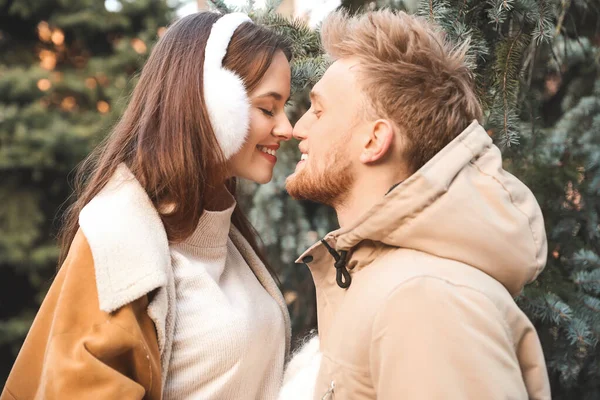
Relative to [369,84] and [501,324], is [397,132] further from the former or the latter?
[501,324]

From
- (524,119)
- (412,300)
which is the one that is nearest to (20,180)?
(524,119)

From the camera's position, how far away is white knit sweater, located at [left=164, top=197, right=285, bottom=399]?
6.19ft

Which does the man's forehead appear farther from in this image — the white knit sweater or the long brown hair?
the white knit sweater

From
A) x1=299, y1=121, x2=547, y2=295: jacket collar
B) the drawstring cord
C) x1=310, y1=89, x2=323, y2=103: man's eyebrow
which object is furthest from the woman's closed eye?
x1=299, y1=121, x2=547, y2=295: jacket collar

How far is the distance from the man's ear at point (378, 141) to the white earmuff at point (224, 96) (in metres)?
0.48

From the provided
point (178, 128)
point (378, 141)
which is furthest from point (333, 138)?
point (178, 128)

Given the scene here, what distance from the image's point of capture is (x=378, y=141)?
5.85ft

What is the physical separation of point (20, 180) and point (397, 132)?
3.69 metres

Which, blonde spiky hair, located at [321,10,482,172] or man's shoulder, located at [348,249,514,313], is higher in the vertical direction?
blonde spiky hair, located at [321,10,482,172]

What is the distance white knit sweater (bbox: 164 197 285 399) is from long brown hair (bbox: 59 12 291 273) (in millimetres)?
100

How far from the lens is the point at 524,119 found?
2535 mm

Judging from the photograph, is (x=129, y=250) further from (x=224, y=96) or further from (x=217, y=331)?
(x=224, y=96)

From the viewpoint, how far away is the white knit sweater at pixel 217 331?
6.19ft

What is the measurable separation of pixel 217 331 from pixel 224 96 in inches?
29.9
